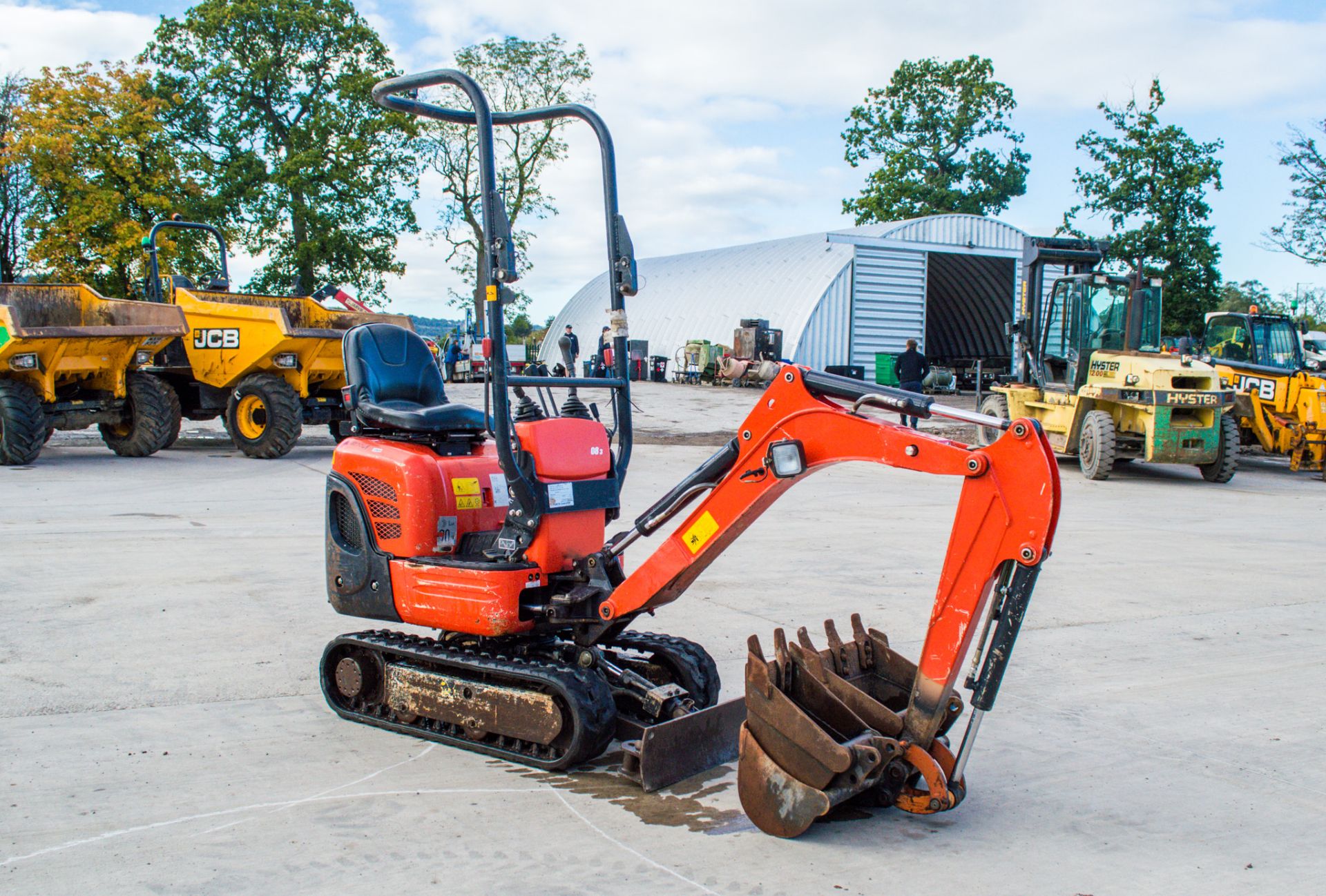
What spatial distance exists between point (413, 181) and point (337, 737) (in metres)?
34.7

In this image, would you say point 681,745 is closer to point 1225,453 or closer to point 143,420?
point 143,420

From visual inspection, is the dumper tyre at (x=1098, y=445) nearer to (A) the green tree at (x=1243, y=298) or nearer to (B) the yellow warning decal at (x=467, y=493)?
(B) the yellow warning decal at (x=467, y=493)

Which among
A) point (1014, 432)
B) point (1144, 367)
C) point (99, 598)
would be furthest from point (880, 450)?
point (1144, 367)

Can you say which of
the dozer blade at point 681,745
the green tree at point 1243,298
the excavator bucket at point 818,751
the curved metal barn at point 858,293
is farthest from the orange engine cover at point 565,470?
the green tree at point 1243,298

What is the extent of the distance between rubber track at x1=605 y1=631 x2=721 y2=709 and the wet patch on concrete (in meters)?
0.42

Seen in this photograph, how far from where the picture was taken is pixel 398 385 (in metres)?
5.76

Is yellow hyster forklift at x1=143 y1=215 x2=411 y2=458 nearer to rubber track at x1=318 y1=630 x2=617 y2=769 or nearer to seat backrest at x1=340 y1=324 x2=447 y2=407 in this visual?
seat backrest at x1=340 y1=324 x2=447 y2=407

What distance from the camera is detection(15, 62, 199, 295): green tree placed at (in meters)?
30.5

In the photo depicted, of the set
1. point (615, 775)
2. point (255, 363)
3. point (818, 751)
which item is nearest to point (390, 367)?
point (615, 775)

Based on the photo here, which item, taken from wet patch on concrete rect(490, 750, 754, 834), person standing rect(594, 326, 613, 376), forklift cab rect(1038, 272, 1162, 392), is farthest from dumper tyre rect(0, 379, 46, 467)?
forklift cab rect(1038, 272, 1162, 392)

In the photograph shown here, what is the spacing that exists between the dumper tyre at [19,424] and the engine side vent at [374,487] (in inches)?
381

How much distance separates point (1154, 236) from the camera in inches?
1582

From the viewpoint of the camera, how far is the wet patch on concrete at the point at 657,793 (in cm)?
404

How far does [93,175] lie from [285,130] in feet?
20.1
